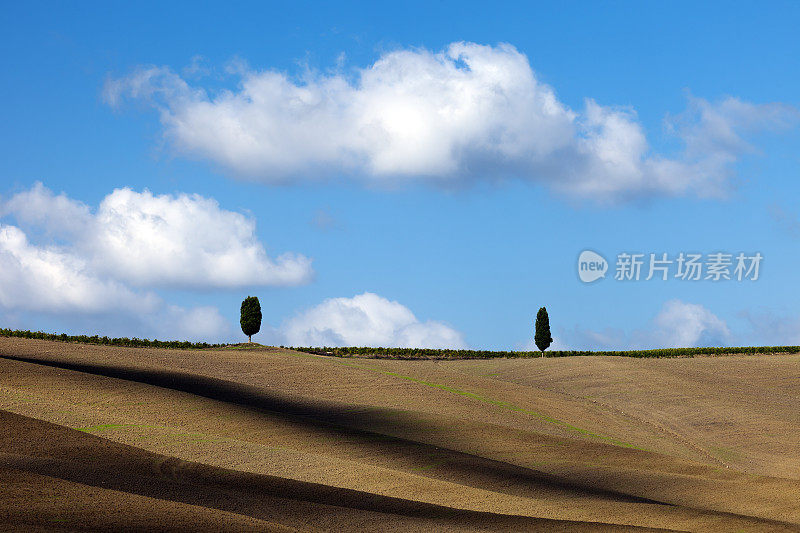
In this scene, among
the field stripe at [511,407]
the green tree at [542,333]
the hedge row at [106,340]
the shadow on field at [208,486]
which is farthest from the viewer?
the green tree at [542,333]

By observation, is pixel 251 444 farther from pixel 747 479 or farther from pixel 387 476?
pixel 747 479

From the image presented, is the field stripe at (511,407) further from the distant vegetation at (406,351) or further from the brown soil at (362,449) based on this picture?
the distant vegetation at (406,351)

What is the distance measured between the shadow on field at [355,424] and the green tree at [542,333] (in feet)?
112

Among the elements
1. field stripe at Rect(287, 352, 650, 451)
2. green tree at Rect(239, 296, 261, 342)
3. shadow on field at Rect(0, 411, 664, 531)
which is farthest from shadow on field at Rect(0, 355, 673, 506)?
green tree at Rect(239, 296, 261, 342)

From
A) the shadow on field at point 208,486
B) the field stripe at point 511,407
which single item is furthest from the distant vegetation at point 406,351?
the shadow on field at point 208,486

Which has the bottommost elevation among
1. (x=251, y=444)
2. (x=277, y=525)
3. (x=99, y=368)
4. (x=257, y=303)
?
(x=277, y=525)

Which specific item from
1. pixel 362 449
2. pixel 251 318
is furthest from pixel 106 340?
pixel 362 449

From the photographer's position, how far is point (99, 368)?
25688 millimetres

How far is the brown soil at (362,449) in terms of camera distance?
1355cm

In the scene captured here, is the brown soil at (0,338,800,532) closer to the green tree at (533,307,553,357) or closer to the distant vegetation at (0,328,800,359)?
the distant vegetation at (0,328,800,359)

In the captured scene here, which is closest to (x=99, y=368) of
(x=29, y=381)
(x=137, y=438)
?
(x=29, y=381)

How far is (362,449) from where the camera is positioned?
19.0 metres

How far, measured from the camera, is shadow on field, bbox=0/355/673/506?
1755 centimetres

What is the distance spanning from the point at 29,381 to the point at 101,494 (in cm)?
1064
